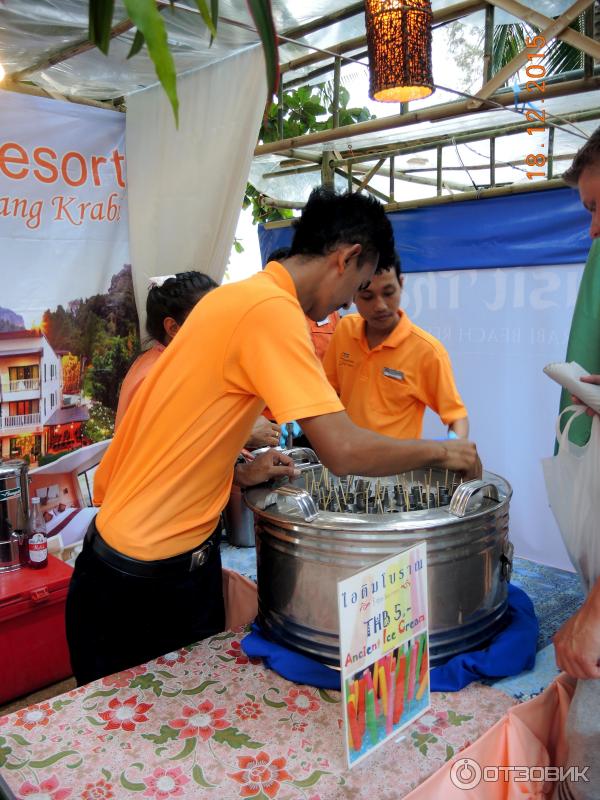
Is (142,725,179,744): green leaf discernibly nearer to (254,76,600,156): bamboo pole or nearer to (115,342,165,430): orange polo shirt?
(115,342,165,430): orange polo shirt

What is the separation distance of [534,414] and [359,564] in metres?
2.34

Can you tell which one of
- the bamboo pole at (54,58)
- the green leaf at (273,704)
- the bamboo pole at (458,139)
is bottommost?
the green leaf at (273,704)

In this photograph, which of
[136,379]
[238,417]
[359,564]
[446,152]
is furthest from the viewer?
[446,152]

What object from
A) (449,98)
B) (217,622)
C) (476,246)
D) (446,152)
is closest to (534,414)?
(476,246)

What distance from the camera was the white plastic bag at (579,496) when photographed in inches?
49.1

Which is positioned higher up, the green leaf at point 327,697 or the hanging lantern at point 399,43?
the hanging lantern at point 399,43

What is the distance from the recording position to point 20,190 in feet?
8.70

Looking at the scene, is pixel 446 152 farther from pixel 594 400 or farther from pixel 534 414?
pixel 594 400

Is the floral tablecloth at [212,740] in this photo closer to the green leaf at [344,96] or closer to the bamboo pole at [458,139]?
the bamboo pole at [458,139]

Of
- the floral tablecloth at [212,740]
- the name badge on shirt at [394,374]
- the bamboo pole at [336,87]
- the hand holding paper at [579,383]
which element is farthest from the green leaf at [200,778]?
the bamboo pole at [336,87]

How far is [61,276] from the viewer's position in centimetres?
285

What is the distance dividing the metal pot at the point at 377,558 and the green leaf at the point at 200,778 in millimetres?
322
